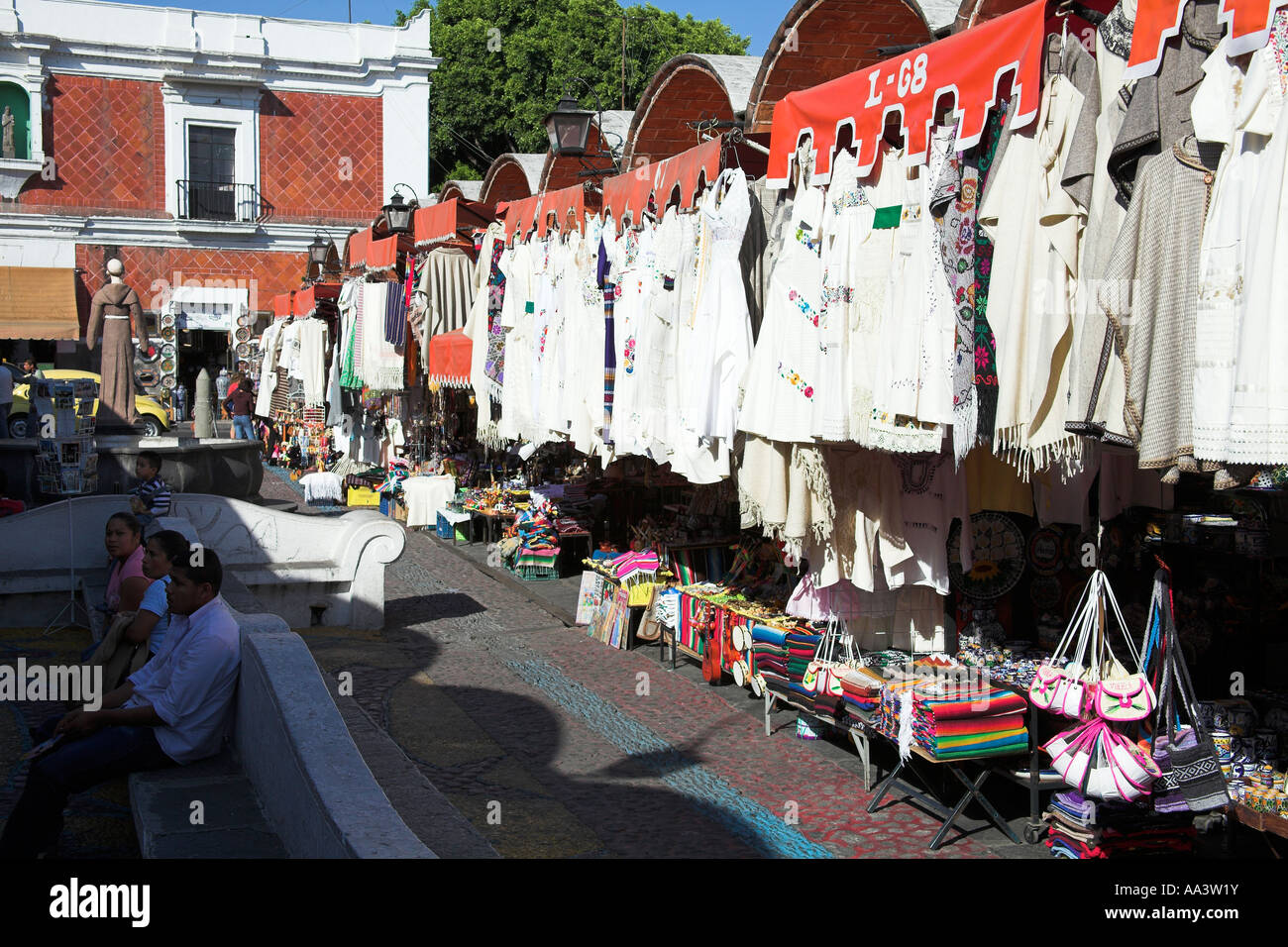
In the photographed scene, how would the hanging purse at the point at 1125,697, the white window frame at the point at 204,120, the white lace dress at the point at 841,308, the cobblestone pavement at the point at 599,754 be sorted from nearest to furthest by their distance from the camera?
the hanging purse at the point at 1125,697 < the white lace dress at the point at 841,308 < the cobblestone pavement at the point at 599,754 < the white window frame at the point at 204,120

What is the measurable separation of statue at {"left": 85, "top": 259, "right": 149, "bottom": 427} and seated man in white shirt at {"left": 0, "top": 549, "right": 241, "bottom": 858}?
7509 millimetres

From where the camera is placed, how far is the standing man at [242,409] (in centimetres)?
2175

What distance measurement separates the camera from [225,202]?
1182 inches

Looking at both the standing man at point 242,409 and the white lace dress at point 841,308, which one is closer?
the white lace dress at point 841,308

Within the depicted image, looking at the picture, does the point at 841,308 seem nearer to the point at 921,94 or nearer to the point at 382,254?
the point at 921,94

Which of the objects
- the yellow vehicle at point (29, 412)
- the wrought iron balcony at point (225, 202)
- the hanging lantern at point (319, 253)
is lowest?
the yellow vehicle at point (29, 412)

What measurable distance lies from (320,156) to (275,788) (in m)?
28.5

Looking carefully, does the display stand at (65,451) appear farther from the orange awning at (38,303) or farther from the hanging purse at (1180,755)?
the orange awning at (38,303)

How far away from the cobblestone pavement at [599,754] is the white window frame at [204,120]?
904 inches

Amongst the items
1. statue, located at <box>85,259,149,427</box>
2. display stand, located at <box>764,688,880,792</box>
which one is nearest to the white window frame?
statue, located at <box>85,259,149,427</box>

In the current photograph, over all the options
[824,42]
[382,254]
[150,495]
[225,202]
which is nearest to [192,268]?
[225,202]

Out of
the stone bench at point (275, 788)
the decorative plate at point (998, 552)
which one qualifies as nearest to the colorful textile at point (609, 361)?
the decorative plate at point (998, 552)

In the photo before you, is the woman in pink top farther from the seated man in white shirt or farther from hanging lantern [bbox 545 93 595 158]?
hanging lantern [bbox 545 93 595 158]

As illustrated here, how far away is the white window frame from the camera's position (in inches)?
1142
